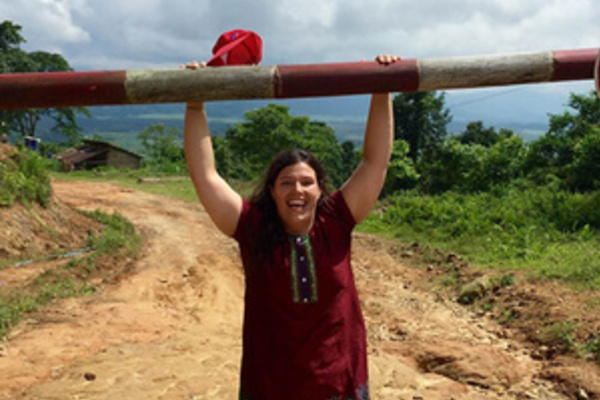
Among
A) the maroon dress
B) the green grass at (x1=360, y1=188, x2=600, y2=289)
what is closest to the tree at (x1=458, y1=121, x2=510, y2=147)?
the green grass at (x1=360, y1=188, x2=600, y2=289)

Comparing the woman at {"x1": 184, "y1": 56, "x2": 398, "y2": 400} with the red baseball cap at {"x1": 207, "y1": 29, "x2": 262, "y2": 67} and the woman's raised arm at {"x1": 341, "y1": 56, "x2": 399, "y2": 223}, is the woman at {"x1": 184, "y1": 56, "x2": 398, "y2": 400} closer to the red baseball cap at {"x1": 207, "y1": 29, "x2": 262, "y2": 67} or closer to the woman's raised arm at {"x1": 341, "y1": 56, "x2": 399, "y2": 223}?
the woman's raised arm at {"x1": 341, "y1": 56, "x2": 399, "y2": 223}

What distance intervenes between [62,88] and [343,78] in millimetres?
1086

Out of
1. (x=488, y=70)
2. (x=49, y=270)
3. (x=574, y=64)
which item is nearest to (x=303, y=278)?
(x=488, y=70)

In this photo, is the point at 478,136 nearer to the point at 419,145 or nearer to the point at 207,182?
the point at 419,145

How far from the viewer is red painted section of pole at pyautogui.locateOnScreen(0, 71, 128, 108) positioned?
6.73 ft

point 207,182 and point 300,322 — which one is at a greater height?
point 207,182

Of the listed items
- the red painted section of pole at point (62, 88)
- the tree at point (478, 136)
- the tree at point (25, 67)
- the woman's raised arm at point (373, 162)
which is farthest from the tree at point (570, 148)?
the tree at point (25, 67)

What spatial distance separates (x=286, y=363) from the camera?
1.99 m

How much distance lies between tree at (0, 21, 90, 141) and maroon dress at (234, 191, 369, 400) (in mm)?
29314

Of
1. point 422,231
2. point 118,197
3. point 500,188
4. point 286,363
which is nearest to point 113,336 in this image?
point 286,363

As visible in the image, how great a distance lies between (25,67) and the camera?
3139 cm

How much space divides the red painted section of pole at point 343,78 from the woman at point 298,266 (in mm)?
68

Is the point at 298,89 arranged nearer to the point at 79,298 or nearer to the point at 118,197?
the point at 79,298

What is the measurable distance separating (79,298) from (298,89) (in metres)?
5.87
